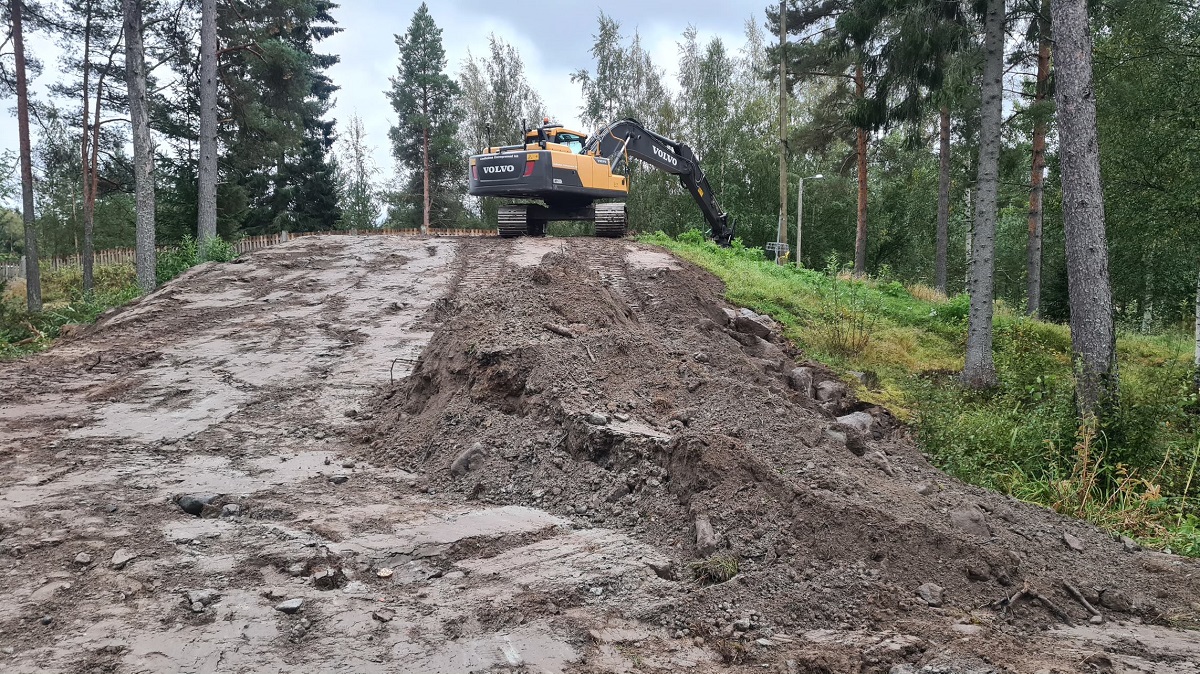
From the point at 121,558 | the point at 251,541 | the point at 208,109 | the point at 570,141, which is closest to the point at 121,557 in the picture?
the point at 121,558

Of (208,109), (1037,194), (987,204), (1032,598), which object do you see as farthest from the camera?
(1037,194)

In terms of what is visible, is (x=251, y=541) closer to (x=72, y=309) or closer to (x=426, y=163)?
(x=72, y=309)

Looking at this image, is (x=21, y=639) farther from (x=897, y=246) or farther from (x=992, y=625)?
(x=897, y=246)

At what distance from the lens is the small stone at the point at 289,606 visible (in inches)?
143

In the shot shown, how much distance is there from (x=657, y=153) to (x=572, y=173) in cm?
291

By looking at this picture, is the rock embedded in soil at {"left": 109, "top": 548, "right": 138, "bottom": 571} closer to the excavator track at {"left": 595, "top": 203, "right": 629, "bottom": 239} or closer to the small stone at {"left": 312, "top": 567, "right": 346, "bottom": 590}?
the small stone at {"left": 312, "top": 567, "right": 346, "bottom": 590}

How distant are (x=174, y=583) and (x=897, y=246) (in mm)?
Result: 37250

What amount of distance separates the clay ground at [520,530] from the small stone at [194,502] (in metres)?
0.04

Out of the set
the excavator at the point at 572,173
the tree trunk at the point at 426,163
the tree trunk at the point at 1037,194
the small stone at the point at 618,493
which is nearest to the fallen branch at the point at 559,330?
the small stone at the point at 618,493

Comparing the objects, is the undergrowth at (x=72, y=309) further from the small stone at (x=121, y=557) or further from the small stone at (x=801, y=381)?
the small stone at (x=801, y=381)

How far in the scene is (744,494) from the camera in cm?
445

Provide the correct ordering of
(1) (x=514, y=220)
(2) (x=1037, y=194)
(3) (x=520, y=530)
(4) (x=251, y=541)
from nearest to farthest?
(4) (x=251, y=541) < (3) (x=520, y=530) < (1) (x=514, y=220) < (2) (x=1037, y=194)

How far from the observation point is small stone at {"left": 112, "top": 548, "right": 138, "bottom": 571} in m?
4.00

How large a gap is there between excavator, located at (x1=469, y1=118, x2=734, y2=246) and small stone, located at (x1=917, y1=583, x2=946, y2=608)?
11.9m
